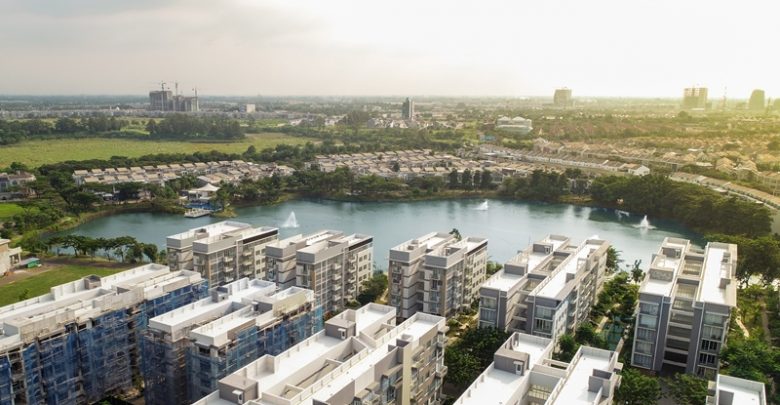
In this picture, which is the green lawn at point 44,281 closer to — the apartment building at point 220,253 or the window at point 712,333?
the apartment building at point 220,253

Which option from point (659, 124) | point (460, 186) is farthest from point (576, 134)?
point (460, 186)

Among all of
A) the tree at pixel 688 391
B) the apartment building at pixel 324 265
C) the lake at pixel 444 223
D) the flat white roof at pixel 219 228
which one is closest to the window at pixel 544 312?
the tree at pixel 688 391

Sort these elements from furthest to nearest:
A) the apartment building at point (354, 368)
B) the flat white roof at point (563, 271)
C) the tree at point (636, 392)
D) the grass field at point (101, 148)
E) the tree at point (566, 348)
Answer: the grass field at point (101, 148), the flat white roof at point (563, 271), the tree at point (566, 348), the tree at point (636, 392), the apartment building at point (354, 368)

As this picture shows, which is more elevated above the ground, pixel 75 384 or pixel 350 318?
pixel 350 318

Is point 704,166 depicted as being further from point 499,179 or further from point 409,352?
point 409,352

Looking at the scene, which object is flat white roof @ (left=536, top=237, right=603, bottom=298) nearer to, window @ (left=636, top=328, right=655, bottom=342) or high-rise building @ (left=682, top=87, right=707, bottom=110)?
window @ (left=636, top=328, right=655, bottom=342)
